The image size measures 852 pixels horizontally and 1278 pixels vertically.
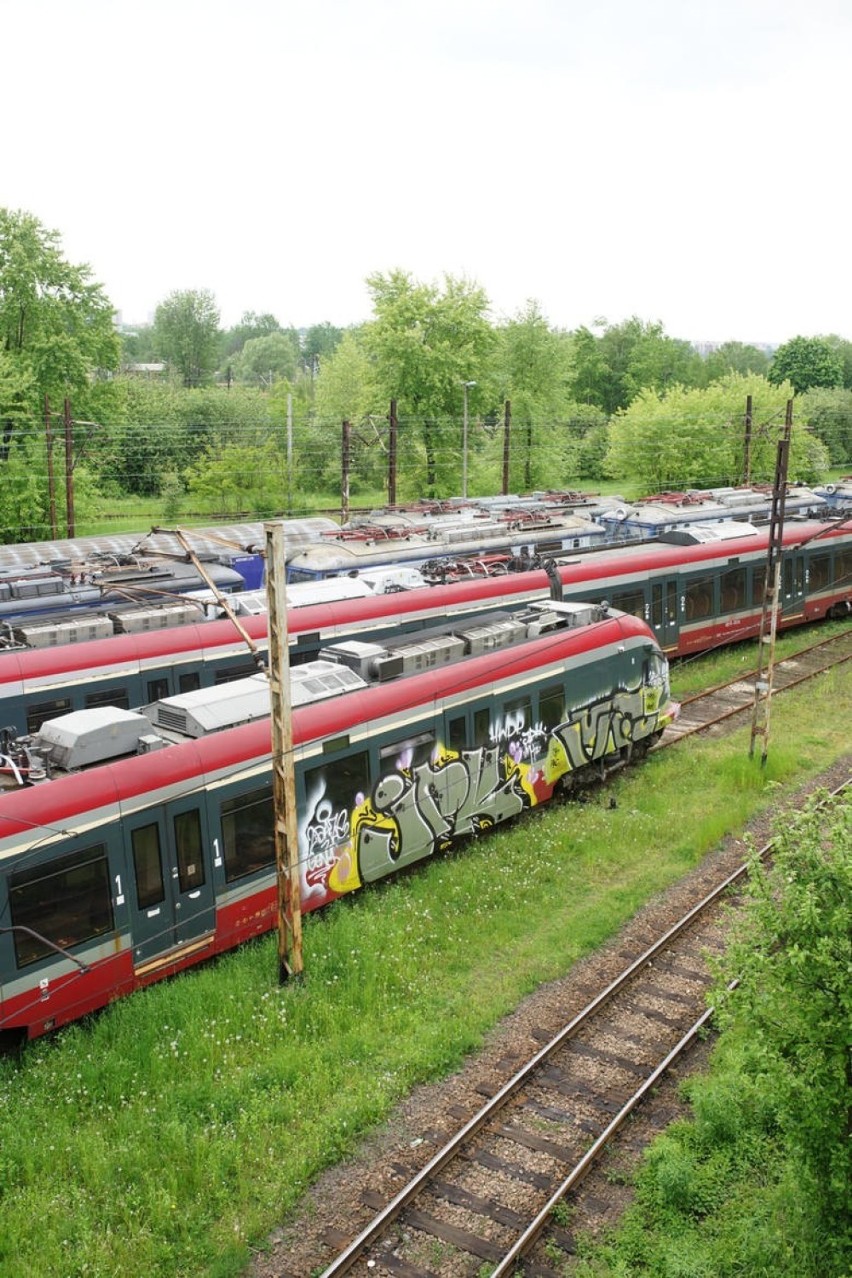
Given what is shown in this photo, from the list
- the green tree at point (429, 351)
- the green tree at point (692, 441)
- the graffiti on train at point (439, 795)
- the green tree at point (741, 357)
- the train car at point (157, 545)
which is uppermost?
the green tree at point (741, 357)

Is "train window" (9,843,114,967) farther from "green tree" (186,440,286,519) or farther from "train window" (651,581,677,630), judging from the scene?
"green tree" (186,440,286,519)

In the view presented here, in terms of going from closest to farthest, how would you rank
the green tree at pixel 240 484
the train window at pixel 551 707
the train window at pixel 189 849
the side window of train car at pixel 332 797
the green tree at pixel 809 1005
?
the green tree at pixel 809 1005 → the train window at pixel 189 849 → the side window of train car at pixel 332 797 → the train window at pixel 551 707 → the green tree at pixel 240 484

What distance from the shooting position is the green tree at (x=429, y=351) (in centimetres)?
5725

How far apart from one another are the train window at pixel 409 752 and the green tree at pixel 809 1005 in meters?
7.44

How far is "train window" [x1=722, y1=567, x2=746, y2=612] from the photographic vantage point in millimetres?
31750

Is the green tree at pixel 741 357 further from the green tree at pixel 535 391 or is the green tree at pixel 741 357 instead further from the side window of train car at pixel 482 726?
the side window of train car at pixel 482 726

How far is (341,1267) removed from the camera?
9547 millimetres

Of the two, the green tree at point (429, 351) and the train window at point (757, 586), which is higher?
the green tree at point (429, 351)

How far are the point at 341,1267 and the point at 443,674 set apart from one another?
913 centimetres

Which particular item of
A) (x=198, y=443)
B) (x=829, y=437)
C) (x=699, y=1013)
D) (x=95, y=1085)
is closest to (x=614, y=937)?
(x=699, y=1013)

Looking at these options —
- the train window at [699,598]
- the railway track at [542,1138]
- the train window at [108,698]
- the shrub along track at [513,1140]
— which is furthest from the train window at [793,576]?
the train window at [108,698]

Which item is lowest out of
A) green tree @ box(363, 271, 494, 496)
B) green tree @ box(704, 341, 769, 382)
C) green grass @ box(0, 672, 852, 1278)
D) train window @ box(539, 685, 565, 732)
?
green grass @ box(0, 672, 852, 1278)

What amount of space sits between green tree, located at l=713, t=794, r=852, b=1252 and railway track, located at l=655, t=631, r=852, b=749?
14.7 metres

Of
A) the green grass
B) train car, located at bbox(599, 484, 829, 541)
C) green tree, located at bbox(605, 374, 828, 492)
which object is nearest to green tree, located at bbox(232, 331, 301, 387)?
green tree, located at bbox(605, 374, 828, 492)
